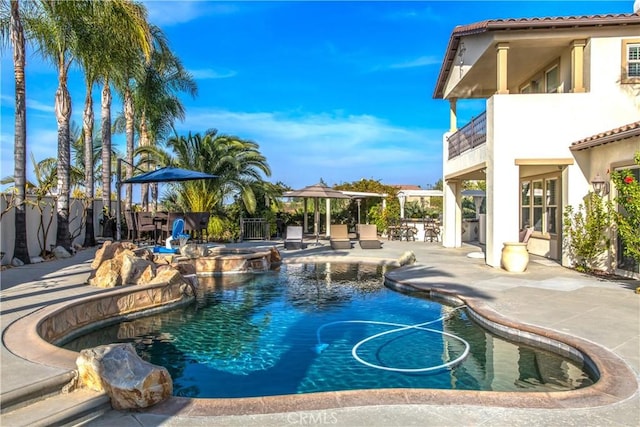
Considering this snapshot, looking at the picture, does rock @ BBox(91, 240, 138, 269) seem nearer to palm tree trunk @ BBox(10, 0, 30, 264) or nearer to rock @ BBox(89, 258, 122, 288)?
rock @ BBox(89, 258, 122, 288)

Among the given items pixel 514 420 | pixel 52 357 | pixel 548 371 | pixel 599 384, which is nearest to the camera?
pixel 514 420

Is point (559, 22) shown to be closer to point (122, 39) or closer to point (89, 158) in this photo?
point (122, 39)

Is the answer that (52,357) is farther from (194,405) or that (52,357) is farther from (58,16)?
(58,16)

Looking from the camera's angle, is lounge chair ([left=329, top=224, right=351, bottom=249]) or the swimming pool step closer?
the swimming pool step

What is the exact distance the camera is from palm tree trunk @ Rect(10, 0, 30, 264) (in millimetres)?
12070

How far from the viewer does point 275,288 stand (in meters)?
11.3

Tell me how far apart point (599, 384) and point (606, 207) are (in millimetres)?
8868

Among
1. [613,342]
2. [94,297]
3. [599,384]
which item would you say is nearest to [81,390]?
[94,297]

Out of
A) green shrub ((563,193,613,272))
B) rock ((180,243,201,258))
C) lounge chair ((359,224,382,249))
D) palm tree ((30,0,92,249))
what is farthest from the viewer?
lounge chair ((359,224,382,249))

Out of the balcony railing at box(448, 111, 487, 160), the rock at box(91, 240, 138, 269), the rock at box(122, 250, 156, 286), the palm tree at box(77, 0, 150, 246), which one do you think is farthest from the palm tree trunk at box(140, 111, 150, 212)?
the balcony railing at box(448, 111, 487, 160)

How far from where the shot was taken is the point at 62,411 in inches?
150

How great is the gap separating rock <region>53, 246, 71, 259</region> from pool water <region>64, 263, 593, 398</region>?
23.1 ft

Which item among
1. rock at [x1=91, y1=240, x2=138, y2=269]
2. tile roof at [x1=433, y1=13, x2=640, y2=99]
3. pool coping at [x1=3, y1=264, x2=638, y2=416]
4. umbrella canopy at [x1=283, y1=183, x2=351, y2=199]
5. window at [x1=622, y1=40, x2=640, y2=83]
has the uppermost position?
tile roof at [x1=433, y1=13, x2=640, y2=99]

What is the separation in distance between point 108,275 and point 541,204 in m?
14.9
